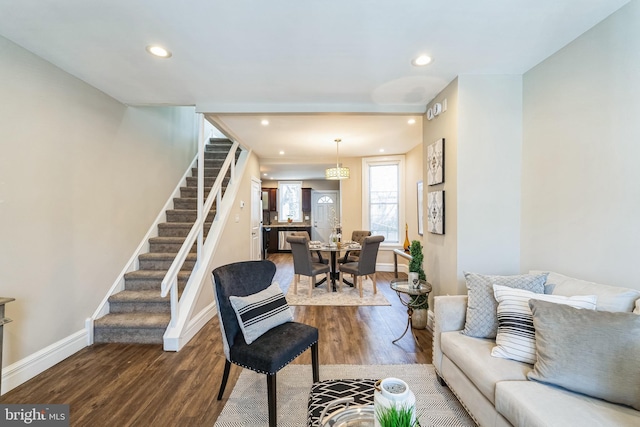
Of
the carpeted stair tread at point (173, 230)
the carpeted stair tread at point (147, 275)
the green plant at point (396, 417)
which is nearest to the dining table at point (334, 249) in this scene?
the carpeted stair tread at point (173, 230)

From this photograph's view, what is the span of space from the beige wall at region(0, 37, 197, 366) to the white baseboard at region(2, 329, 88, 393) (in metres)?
0.06

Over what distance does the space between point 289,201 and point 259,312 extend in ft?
26.6

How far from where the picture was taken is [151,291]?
3.17 meters

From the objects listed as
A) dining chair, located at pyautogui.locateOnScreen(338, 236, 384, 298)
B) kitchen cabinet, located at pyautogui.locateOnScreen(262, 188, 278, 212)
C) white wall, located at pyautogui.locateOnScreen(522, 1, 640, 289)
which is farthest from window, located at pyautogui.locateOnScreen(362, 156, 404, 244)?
kitchen cabinet, located at pyautogui.locateOnScreen(262, 188, 278, 212)

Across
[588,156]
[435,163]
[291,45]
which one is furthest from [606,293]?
[291,45]

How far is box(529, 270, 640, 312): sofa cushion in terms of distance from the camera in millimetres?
1470

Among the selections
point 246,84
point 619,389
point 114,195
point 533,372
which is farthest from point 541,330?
point 114,195

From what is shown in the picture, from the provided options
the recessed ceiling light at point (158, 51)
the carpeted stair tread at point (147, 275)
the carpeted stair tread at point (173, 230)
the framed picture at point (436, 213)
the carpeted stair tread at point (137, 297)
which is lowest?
the carpeted stair tread at point (137, 297)

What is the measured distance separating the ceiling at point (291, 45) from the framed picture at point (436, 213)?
1.08m

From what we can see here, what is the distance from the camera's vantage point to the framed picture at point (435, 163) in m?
2.83

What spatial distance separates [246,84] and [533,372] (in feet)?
10.2

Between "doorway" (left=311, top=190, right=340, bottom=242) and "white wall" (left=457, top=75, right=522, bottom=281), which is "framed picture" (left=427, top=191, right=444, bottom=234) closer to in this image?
"white wall" (left=457, top=75, right=522, bottom=281)

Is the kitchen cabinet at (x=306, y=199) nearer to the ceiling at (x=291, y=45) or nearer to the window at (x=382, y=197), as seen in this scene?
the window at (x=382, y=197)

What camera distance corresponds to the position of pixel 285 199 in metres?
9.85
